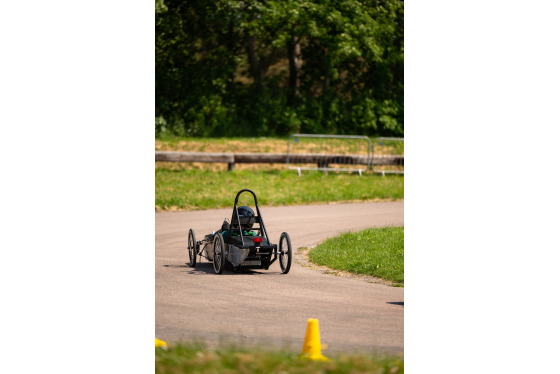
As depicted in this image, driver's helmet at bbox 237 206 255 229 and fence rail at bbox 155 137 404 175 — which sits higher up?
fence rail at bbox 155 137 404 175

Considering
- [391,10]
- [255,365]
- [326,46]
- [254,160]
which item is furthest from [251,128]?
[255,365]

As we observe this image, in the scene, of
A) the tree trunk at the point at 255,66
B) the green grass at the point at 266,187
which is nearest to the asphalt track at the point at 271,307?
the green grass at the point at 266,187

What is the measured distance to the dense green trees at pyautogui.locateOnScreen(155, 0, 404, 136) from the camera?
22516 millimetres

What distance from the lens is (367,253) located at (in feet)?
34.2

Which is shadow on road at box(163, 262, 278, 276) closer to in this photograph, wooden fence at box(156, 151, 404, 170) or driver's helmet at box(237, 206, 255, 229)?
driver's helmet at box(237, 206, 255, 229)

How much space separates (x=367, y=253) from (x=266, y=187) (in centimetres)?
841

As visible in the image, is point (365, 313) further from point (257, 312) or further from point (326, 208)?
point (326, 208)

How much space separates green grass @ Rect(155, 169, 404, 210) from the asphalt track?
Result: 5.15 meters

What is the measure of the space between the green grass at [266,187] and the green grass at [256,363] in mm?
10226

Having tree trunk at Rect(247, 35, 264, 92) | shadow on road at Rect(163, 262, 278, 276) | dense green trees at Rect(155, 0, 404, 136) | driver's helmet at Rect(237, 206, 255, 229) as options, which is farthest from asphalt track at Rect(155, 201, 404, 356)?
tree trunk at Rect(247, 35, 264, 92)

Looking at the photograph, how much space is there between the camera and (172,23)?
78.1 feet

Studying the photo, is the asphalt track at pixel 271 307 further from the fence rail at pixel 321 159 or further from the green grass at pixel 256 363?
the fence rail at pixel 321 159

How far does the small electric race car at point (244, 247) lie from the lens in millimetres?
9164
